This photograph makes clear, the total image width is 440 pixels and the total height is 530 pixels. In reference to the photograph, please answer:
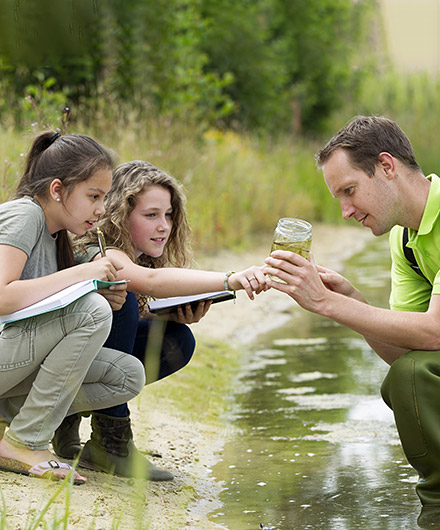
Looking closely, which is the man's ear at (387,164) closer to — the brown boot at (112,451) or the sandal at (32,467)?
the brown boot at (112,451)

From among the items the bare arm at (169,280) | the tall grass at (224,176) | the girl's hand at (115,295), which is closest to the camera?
the girl's hand at (115,295)

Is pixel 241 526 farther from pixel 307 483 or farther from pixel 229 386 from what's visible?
pixel 229 386

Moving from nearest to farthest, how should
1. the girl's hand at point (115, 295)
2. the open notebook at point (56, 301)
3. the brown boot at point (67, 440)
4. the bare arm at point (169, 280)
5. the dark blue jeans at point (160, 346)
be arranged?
the open notebook at point (56, 301) → the girl's hand at point (115, 295) → the bare arm at point (169, 280) → the brown boot at point (67, 440) → the dark blue jeans at point (160, 346)

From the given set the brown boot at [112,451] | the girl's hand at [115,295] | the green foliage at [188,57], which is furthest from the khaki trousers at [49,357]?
the green foliage at [188,57]

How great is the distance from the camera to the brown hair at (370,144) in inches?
132

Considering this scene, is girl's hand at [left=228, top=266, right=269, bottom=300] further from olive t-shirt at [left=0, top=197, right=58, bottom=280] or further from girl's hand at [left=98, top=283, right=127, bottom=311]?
olive t-shirt at [left=0, top=197, right=58, bottom=280]

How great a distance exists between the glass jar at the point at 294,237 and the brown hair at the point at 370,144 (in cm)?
31

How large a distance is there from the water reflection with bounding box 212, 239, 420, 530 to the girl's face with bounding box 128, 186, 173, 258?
3.43ft

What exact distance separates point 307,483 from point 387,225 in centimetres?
112

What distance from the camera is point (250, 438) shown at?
4.35 metres

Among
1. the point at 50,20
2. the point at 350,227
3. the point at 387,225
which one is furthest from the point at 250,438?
the point at 350,227

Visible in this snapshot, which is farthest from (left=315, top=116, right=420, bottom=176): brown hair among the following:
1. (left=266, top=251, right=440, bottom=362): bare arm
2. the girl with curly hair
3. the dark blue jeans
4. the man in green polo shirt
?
the dark blue jeans

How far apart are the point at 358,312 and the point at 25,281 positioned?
1205 mm

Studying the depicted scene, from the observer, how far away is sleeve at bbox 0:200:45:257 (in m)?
3.14
